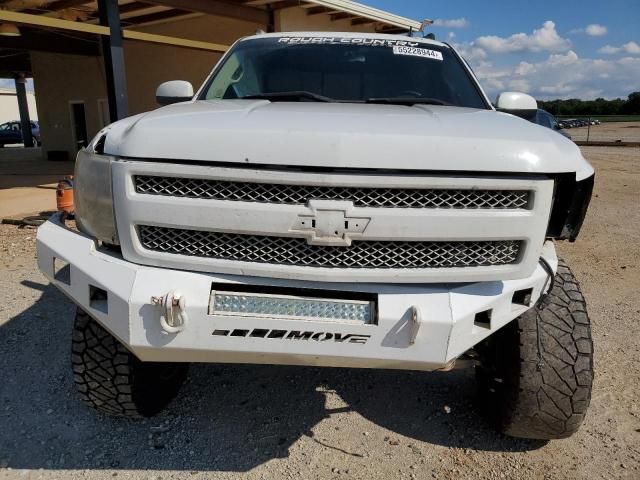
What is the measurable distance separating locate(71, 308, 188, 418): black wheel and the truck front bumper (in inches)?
18.5

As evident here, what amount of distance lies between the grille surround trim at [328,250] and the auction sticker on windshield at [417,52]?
196 centimetres

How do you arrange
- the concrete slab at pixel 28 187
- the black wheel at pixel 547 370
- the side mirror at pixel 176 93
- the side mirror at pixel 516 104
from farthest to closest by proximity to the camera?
the concrete slab at pixel 28 187 → the side mirror at pixel 176 93 → the side mirror at pixel 516 104 → the black wheel at pixel 547 370

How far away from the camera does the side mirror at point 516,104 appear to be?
3273mm

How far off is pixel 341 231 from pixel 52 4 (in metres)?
12.7

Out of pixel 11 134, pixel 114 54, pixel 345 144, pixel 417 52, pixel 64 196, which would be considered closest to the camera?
pixel 345 144

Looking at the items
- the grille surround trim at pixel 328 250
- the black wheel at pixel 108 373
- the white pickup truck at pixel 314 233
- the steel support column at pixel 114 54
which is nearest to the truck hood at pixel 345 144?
the white pickup truck at pixel 314 233

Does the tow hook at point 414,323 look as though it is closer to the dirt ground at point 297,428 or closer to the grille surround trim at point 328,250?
the grille surround trim at point 328,250

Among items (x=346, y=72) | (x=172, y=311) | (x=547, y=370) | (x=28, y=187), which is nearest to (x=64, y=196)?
(x=346, y=72)

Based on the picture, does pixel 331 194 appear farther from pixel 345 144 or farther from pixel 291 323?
pixel 291 323

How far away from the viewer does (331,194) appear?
6.56ft

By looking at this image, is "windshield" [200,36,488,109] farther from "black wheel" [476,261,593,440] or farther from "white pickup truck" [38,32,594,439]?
"black wheel" [476,261,593,440]

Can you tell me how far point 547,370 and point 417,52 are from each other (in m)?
2.23

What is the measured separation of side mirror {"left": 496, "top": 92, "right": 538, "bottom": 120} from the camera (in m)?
3.27

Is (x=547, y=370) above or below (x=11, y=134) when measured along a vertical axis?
above
